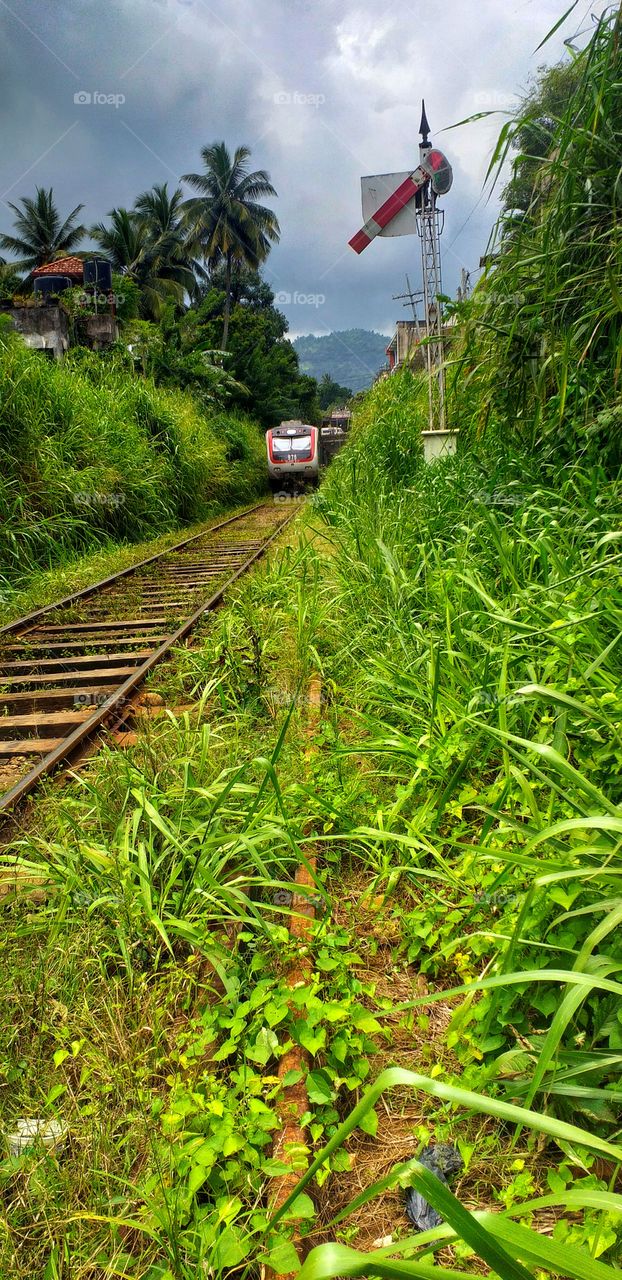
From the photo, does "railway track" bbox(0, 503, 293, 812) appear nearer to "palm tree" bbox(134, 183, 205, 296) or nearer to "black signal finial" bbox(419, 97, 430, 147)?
"black signal finial" bbox(419, 97, 430, 147)

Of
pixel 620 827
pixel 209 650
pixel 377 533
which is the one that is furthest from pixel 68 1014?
pixel 377 533

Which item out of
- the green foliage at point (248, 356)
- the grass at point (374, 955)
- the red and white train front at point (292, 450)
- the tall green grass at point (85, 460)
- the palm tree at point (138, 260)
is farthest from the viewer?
the palm tree at point (138, 260)

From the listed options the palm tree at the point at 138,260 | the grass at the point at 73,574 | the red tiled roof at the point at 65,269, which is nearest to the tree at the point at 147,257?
the palm tree at the point at 138,260

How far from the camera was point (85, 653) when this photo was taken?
196 inches

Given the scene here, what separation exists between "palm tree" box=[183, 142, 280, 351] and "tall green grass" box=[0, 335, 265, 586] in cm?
2870

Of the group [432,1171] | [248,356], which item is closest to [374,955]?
[432,1171]

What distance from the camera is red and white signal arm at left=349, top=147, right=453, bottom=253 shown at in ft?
18.6

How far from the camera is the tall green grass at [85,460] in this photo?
8.01 m

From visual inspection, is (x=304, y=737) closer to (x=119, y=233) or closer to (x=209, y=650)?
(x=209, y=650)

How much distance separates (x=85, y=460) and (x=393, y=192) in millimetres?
5464

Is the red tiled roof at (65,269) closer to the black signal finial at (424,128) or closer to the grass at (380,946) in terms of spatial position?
the black signal finial at (424,128)

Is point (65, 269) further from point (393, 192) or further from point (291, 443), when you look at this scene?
point (393, 192)

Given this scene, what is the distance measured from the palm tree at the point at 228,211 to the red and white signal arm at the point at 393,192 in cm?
3579

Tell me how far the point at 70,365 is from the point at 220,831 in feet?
39.0
